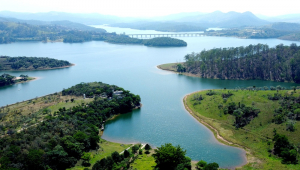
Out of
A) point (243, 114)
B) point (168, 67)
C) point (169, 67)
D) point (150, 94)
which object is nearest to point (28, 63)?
point (168, 67)

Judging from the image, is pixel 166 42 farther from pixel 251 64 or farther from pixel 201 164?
pixel 201 164

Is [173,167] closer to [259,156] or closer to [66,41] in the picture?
[259,156]

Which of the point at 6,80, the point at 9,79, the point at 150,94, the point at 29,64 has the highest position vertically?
the point at 29,64

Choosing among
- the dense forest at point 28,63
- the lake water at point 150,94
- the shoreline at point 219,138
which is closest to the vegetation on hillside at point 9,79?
the lake water at point 150,94

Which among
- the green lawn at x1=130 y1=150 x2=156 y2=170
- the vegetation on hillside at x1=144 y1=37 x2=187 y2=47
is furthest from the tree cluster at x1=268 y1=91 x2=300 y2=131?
the vegetation on hillside at x1=144 y1=37 x2=187 y2=47

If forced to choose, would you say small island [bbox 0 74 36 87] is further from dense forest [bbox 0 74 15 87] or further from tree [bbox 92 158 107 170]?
tree [bbox 92 158 107 170]

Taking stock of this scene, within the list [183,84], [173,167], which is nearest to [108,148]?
[173,167]
